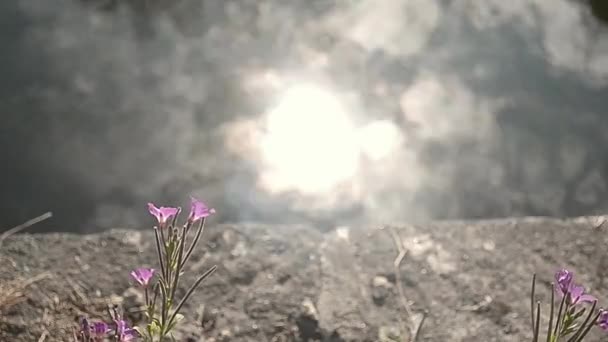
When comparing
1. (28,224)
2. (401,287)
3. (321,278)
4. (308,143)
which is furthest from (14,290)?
(308,143)

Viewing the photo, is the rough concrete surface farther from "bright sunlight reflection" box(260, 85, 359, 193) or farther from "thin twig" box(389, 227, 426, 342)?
"bright sunlight reflection" box(260, 85, 359, 193)

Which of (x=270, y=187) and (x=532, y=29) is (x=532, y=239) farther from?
(x=532, y=29)

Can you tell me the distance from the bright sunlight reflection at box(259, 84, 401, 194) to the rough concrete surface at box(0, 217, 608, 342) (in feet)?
1.00

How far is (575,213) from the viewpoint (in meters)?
2.25

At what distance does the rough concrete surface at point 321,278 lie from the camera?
173cm

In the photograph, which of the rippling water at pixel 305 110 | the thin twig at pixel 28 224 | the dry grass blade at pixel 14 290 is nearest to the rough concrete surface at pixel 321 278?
the dry grass blade at pixel 14 290

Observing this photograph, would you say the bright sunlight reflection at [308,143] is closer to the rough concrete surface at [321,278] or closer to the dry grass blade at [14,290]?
the rough concrete surface at [321,278]

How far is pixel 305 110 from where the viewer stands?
2.48 m

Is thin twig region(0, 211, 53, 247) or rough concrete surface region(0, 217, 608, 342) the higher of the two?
thin twig region(0, 211, 53, 247)

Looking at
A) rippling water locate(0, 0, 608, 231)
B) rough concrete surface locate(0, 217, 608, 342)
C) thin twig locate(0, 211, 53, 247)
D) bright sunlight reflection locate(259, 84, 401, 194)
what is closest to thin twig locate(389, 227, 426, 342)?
rough concrete surface locate(0, 217, 608, 342)

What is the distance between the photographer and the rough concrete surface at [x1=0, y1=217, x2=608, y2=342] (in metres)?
1.73

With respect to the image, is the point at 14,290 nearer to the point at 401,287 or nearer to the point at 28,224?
the point at 28,224

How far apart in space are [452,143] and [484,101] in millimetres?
221

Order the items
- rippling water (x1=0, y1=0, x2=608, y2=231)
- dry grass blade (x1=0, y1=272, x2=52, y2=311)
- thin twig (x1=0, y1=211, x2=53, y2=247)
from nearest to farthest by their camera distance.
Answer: dry grass blade (x1=0, y1=272, x2=52, y2=311), thin twig (x1=0, y1=211, x2=53, y2=247), rippling water (x1=0, y1=0, x2=608, y2=231)
